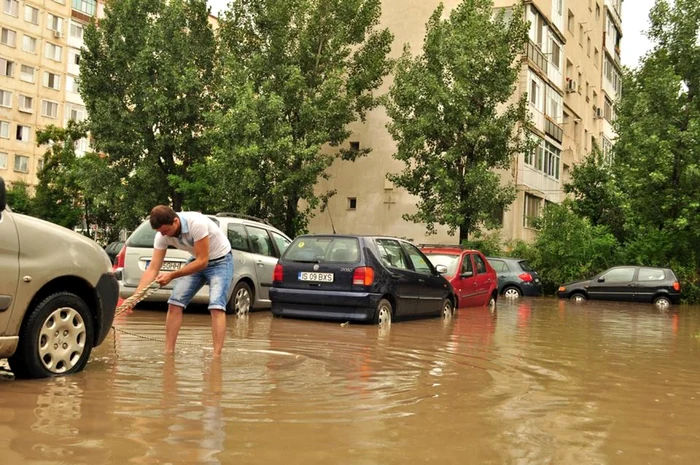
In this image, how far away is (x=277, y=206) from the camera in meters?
33.9

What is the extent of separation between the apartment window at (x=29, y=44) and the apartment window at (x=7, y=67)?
1984mm

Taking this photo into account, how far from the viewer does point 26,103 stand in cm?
6938

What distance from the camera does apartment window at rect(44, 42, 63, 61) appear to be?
71.2 m

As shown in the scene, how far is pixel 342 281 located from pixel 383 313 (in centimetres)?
83

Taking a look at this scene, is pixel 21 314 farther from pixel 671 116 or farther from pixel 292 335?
pixel 671 116

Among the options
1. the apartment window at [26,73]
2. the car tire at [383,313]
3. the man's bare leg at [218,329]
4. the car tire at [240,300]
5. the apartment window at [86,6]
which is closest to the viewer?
the man's bare leg at [218,329]

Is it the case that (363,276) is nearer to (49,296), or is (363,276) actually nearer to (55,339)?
(55,339)

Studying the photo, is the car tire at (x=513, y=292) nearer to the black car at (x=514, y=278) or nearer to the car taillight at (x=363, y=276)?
the black car at (x=514, y=278)

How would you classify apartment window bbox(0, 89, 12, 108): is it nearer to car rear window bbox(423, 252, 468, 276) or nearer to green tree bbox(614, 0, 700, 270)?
green tree bbox(614, 0, 700, 270)

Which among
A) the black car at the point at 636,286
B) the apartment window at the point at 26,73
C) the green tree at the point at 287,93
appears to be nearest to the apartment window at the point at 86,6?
the apartment window at the point at 26,73

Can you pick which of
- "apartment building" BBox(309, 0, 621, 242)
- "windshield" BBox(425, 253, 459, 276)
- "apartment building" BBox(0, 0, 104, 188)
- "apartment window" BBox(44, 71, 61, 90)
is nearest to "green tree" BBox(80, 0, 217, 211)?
"apartment building" BBox(309, 0, 621, 242)

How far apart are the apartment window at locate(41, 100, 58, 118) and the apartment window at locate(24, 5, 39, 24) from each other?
251 inches

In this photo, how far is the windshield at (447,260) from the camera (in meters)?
17.8

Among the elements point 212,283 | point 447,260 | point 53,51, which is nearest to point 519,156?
point 447,260
